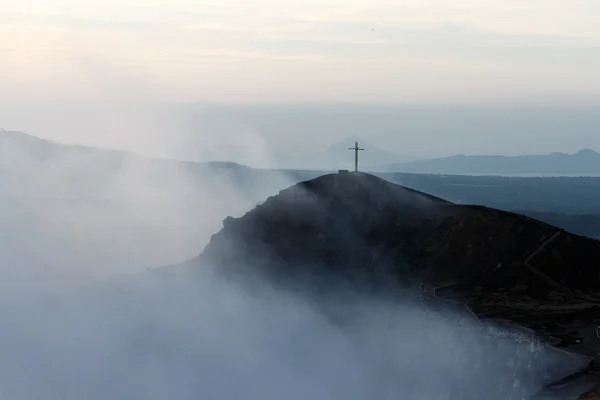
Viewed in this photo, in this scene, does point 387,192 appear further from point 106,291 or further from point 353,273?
point 106,291

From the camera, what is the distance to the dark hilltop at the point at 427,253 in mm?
91625

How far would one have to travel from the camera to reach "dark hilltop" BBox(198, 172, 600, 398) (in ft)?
301

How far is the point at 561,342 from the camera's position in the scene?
79.4 meters

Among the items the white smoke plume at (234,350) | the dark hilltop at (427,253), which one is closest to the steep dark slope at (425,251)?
the dark hilltop at (427,253)

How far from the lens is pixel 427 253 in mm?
107562

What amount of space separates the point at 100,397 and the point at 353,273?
4120cm

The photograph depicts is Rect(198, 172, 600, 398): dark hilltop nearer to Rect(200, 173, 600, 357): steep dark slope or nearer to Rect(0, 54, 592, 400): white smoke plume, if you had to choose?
Rect(200, 173, 600, 357): steep dark slope

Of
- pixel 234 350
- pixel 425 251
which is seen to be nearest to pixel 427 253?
pixel 425 251

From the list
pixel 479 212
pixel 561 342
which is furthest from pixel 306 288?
pixel 561 342

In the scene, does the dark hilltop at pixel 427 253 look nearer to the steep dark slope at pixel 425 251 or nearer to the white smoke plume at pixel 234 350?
the steep dark slope at pixel 425 251

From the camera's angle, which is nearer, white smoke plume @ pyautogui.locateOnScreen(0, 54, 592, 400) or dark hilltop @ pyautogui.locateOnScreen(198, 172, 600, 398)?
white smoke plume @ pyautogui.locateOnScreen(0, 54, 592, 400)

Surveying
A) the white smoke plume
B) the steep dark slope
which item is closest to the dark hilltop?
the steep dark slope

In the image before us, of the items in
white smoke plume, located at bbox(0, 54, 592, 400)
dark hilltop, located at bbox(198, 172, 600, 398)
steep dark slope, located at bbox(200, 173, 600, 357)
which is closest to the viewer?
white smoke plume, located at bbox(0, 54, 592, 400)

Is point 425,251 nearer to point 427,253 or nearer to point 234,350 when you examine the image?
point 427,253
